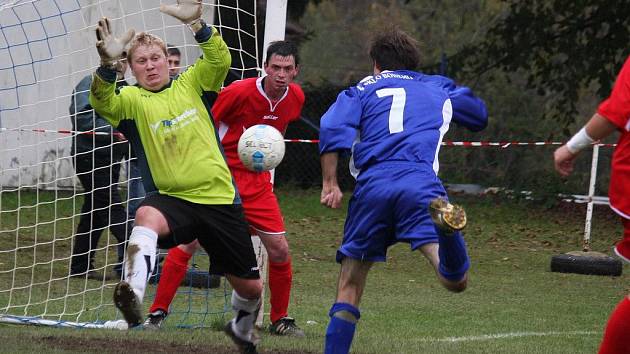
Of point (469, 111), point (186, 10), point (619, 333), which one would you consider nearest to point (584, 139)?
point (619, 333)

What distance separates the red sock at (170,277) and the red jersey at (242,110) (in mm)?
713

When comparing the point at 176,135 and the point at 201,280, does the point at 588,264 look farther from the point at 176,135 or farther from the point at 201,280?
the point at 176,135

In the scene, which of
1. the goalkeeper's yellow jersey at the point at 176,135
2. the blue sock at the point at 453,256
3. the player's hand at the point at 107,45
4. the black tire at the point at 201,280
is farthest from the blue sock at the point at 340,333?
the black tire at the point at 201,280

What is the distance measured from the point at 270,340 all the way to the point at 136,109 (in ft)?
6.36

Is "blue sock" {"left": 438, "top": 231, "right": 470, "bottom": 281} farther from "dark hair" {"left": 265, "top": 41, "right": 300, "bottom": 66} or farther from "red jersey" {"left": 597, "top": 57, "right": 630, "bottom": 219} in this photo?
"dark hair" {"left": 265, "top": 41, "right": 300, "bottom": 66}

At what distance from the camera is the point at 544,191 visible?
1689cm

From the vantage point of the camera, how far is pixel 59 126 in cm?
1287

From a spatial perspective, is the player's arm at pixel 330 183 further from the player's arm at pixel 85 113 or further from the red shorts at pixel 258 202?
the player's arm at pixel 85 113

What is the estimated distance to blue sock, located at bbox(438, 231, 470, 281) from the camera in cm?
531

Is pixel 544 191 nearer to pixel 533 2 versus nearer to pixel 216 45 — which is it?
pixel 533 2

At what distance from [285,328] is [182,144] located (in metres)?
1.96

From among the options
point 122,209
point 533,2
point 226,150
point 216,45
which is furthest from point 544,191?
point 216,45

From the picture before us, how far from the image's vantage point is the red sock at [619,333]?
4809 mm

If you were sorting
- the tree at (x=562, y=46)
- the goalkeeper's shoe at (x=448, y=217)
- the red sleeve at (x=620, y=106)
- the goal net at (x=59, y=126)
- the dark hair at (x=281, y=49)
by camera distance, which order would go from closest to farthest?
the red sleeve at (x=620, y=106) → the goalkeeper's shoe at (x=448, y=217) → the dark hair at (x=281, y=49) → the goal net at (x=59, y=126) → the tree at (x=562, y=46)
